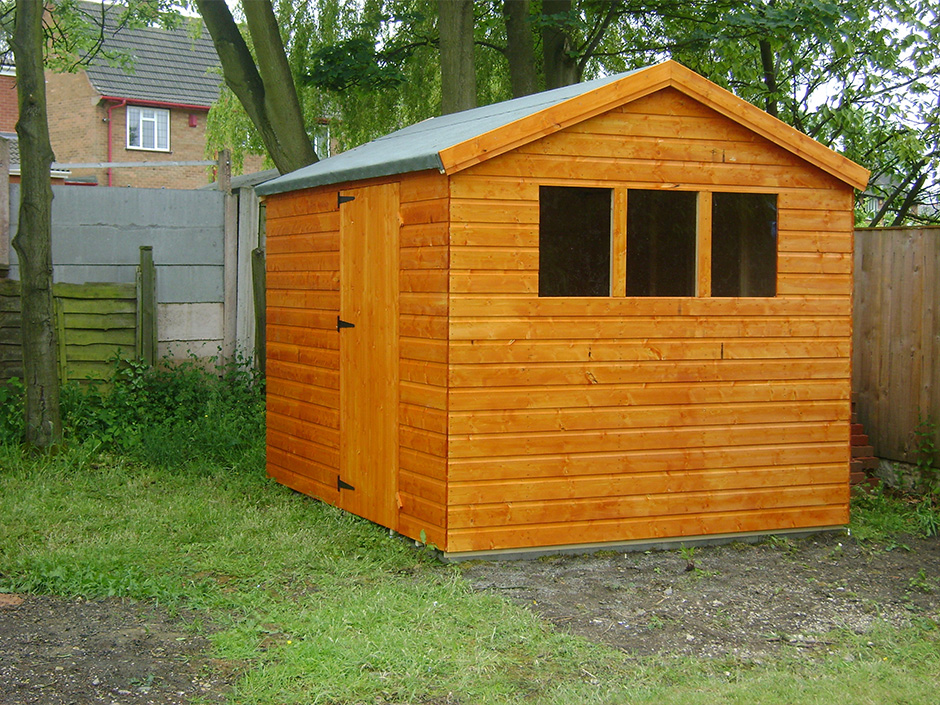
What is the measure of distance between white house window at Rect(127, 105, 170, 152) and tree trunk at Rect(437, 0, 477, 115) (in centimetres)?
1881

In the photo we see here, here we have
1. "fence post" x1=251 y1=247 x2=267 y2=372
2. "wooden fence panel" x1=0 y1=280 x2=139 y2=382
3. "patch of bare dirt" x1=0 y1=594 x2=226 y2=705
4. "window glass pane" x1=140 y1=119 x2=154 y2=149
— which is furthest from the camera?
"window glass pane" x1=140 y1=119 x2=154 y2=149

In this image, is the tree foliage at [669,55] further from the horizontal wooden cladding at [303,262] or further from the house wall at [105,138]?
the house wall at [105,138]

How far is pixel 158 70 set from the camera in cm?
2870

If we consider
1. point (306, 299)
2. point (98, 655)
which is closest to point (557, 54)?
point (306, 299)

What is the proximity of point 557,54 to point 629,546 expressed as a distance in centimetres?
750

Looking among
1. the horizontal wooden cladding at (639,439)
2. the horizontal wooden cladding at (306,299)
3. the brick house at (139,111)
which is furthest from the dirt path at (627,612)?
the brick house at (139,111)

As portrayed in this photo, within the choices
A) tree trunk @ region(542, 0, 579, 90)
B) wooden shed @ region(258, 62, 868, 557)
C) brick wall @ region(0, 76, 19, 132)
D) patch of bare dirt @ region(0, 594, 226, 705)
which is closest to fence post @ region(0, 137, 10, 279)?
wooden shed @ region(258, 62, 868, 557)

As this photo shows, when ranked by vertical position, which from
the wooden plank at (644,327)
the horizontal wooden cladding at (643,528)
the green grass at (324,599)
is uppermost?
the wooden plank at (644,327)

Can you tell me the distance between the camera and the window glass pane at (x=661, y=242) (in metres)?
6.84

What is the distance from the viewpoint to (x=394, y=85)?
1282 cm

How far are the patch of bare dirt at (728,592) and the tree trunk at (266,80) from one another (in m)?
5.57

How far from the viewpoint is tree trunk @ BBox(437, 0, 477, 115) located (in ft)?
36.4

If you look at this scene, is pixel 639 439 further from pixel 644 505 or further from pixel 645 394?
pixel 644 505

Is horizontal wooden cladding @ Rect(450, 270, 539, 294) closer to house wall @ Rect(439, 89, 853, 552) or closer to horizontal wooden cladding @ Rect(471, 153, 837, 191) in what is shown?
house wall @ Rect(439, 89, 853, 552)
